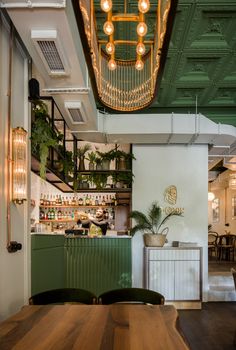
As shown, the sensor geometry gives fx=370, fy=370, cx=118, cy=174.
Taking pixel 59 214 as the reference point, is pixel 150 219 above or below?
above

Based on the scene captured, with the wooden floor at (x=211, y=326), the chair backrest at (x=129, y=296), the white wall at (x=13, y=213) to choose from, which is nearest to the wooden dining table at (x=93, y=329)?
the chair backrest at (x=129, y=296)

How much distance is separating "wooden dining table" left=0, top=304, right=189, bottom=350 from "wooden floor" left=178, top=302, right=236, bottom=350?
2.33 meters

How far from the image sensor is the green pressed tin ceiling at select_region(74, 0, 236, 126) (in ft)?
13.0

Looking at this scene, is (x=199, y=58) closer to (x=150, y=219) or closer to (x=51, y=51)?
(x=51, y=51)

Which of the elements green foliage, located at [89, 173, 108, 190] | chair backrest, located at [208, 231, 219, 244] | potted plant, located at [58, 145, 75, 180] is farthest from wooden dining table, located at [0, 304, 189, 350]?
chair backrest, located at [208, 231, 219, 244]

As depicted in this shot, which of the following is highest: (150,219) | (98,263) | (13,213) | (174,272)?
(13,213)

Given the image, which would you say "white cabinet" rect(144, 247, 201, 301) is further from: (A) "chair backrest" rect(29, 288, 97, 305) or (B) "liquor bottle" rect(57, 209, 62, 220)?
(B) "liquor bottle" rect(57, 209, 62, 220)

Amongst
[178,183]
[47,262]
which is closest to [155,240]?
[178,183]

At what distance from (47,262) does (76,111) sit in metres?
2.14

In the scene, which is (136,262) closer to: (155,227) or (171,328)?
(155,227)

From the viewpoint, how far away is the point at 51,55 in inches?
126

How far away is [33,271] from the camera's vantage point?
4.22 m

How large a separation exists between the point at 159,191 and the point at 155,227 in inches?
28.0

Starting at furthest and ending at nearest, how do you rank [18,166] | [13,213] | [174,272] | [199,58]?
[174,272] → [199,58] → [13,213] → [18,166]
